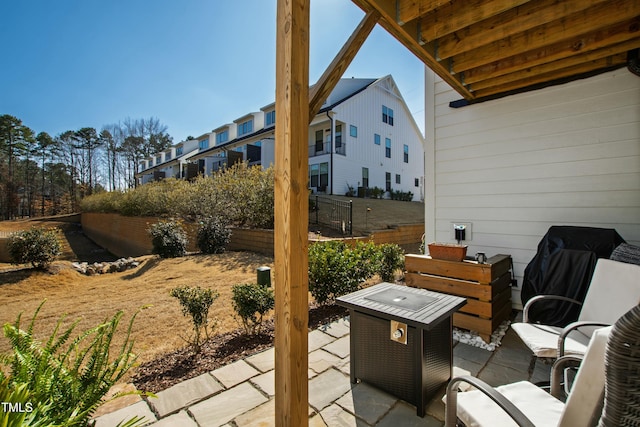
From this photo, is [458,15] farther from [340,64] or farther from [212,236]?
[212,236]

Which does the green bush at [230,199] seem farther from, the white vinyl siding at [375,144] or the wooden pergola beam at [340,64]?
the white vinyl siding at [375,144]

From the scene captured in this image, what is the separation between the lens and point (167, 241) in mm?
7660

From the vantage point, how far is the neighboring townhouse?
1648 cm

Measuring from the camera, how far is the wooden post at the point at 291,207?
1.39 metres

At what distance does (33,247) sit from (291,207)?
868cm

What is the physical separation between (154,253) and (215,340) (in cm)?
637

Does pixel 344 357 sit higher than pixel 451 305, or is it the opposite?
pixel 451 305

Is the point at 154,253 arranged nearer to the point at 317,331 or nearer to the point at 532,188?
the point at 317,331

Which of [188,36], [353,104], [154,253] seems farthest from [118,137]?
[188,36]

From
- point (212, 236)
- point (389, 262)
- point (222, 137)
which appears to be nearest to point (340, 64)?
point (389, 262)

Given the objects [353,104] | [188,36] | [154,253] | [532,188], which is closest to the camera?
[532,188]

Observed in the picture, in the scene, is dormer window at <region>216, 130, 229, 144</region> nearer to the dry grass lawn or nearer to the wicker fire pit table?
the dry grass lawn

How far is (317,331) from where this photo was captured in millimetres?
2924

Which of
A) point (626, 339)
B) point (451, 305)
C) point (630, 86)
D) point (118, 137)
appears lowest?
point (451, 305)
